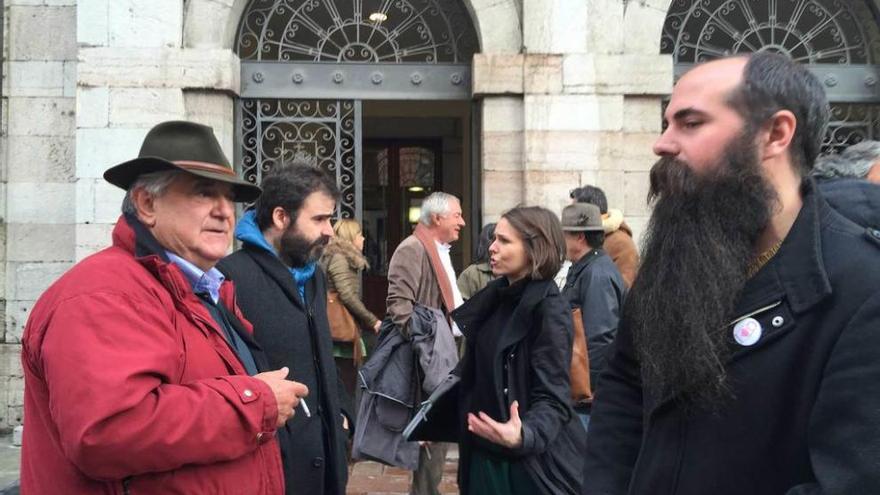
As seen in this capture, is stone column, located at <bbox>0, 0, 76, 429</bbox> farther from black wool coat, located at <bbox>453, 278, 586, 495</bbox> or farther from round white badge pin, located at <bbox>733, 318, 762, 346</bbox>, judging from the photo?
round white badge pin, located at <bbox>733, 318, 762, 346</bbox>

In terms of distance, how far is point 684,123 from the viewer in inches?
76.5

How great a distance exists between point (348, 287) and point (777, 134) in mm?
5512

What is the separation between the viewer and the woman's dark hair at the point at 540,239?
389 centimetres

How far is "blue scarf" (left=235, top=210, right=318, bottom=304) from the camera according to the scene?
356 centimetres

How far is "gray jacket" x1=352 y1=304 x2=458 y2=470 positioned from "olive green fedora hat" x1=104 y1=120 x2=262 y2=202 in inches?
118

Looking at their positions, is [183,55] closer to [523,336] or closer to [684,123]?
[523,336]

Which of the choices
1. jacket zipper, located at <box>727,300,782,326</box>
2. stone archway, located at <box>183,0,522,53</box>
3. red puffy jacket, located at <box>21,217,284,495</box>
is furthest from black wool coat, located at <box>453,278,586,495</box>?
stone archway, located at <box>183,0,522,53</box>

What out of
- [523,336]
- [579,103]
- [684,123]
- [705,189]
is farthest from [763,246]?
[579,103]

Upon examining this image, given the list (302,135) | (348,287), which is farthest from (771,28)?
(348,287)

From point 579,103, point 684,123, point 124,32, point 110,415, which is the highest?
point 124,32

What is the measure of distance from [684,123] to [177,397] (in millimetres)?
1275

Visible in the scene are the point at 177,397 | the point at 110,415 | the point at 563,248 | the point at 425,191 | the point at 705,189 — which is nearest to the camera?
the point at 705,189

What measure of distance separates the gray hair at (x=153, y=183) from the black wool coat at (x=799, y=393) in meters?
1.39

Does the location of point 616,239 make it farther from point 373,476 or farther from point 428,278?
point 373,476
